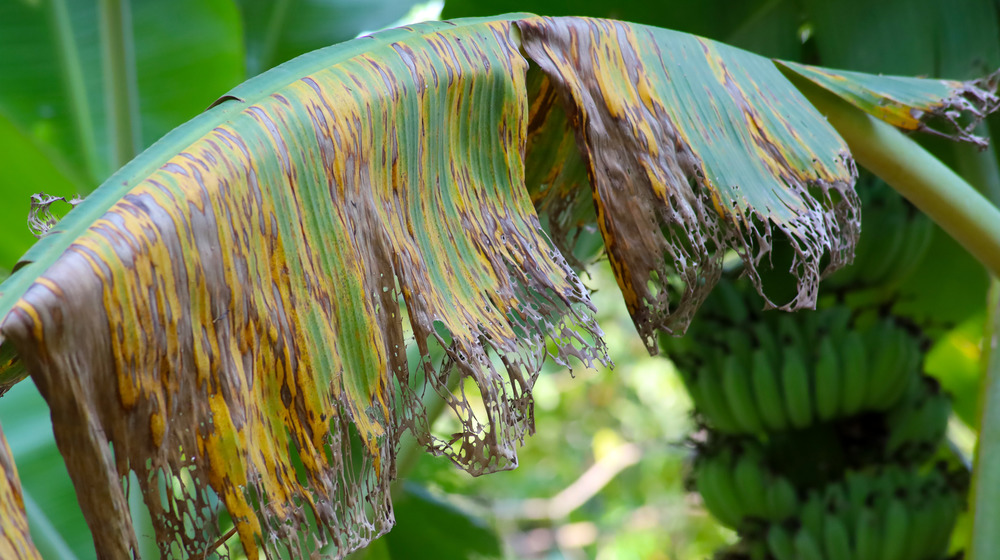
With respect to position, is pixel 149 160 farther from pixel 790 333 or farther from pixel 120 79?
pixel 790 333

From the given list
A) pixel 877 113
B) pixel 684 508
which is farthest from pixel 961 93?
pixel 684 508

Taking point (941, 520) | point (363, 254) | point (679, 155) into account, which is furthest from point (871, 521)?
point (363, 254)

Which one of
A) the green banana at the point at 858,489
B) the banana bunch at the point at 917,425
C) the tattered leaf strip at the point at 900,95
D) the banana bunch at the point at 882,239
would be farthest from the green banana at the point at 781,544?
the tattered leaf strip at the point at 900,95

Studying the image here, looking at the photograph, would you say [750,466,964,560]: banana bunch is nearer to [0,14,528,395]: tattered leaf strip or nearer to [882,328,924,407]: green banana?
[882,328,924,407]: green banana

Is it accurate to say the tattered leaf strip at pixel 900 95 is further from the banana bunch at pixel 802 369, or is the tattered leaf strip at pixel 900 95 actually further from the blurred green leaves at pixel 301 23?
the blurred green leaves at pixel 301 23

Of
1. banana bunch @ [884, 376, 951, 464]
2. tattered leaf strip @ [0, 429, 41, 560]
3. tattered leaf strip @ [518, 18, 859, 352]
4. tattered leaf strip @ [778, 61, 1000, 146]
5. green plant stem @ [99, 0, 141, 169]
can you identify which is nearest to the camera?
tattered leaf strip @ [0, 429, 41, 560]

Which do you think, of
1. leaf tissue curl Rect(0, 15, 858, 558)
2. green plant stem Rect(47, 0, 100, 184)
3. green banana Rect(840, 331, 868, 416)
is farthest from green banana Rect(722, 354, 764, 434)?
green plant stem Rect(47, 0, 100, 184)
